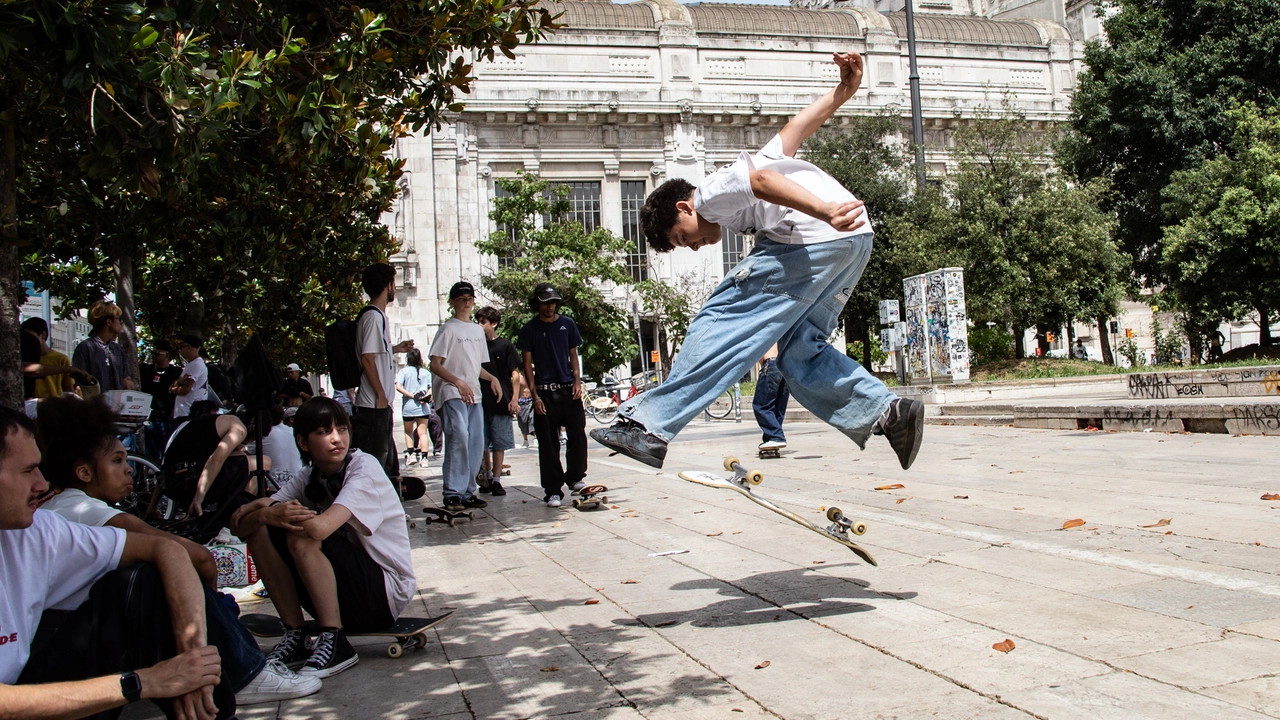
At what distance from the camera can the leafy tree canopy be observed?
116ft

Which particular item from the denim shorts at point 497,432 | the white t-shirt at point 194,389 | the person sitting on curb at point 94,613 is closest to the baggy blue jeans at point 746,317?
the person sitting on curb at point 94,613

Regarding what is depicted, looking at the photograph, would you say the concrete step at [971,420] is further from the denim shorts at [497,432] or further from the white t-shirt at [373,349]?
→ the white t-shirt at [373,349]

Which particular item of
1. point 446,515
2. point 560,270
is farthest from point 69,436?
point 560,270

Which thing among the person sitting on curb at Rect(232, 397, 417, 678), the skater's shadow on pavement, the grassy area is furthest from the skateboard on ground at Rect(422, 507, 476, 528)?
the grassy area

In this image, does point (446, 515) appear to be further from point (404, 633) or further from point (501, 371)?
point (404, 633)

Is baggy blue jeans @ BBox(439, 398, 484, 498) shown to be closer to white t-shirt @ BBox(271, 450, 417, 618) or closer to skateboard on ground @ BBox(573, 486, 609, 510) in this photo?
skateboard on ground @ BBox(573, 486, 609, 510)

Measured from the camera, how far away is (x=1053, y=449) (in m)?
9.66

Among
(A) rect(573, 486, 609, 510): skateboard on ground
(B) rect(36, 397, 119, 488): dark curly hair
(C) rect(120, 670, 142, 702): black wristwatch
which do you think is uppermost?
(B) rect(36, 397, 119, 488): dark curly hair

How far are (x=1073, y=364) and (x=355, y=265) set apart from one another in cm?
2068

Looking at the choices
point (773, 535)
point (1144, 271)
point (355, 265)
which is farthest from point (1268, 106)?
point (773, 535)

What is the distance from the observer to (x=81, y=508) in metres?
3.02

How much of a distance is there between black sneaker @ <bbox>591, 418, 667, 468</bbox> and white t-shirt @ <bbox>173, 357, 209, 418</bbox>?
8283 millimetres

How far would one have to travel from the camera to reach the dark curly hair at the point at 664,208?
4.03 m

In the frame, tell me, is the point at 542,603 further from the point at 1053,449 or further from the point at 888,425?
the point at 1053,449
